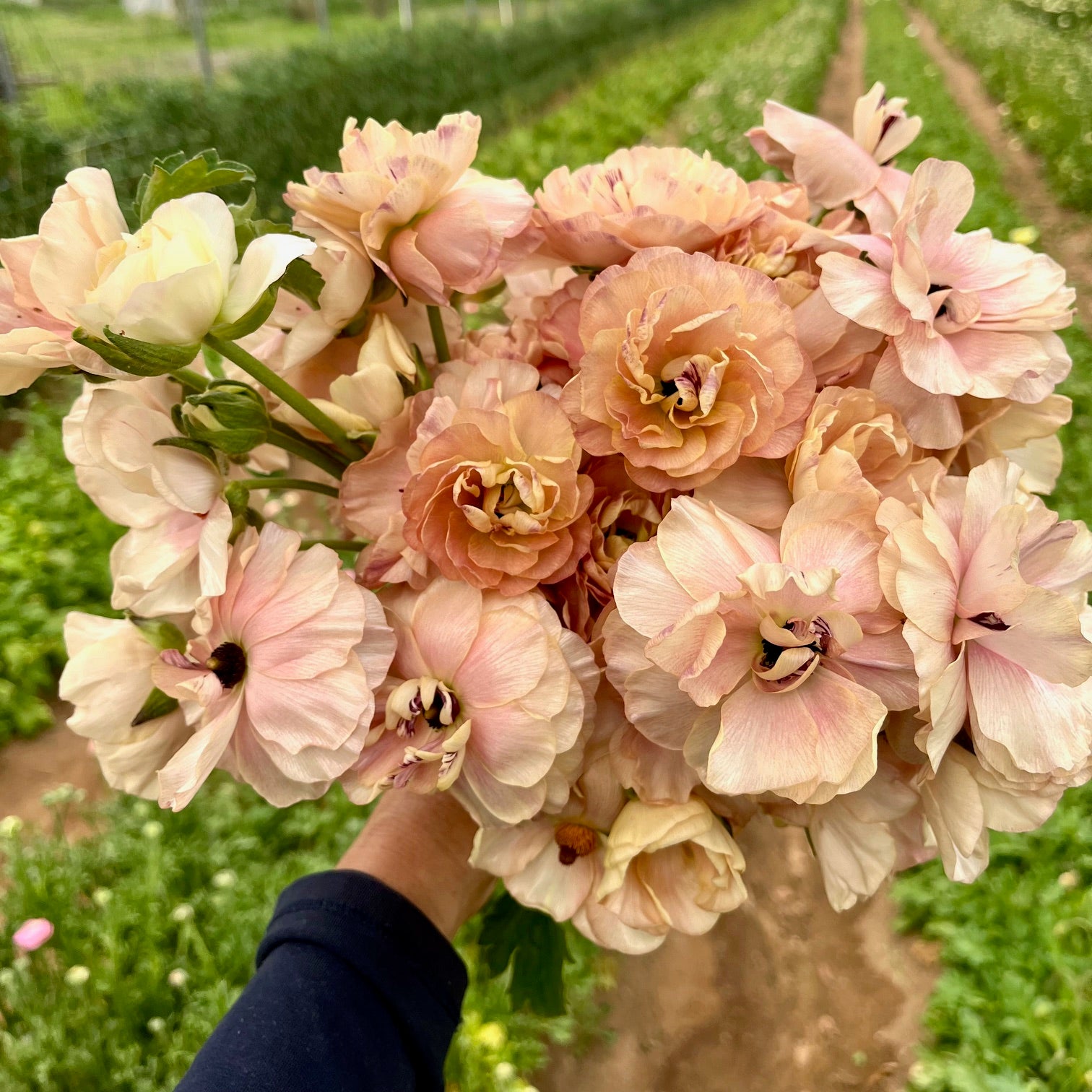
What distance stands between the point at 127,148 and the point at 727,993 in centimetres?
490

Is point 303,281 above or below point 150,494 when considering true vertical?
above

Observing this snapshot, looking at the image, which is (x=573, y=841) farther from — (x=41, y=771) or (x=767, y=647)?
(x=41, y=771)

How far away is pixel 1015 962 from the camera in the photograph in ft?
5.93

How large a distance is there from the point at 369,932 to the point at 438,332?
26.1 inches

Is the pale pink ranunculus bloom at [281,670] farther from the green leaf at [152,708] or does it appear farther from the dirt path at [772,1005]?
the dirt path at [772,1005]

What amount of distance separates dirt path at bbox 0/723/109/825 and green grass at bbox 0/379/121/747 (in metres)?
0.04

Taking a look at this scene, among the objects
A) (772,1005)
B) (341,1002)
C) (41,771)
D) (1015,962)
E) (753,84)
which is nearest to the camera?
(341,1002)

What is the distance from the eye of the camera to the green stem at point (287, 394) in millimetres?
528

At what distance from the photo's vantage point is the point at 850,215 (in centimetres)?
65

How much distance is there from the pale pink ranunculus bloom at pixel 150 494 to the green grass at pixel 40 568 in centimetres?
215

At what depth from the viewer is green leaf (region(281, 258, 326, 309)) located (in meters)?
0.56

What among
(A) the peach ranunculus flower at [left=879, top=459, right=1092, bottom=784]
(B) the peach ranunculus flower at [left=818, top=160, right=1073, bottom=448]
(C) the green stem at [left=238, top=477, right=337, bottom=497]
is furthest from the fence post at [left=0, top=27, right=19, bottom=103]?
(A) the peach ranunculus flower at [left=879, top=459, right=1092, bottom=784]

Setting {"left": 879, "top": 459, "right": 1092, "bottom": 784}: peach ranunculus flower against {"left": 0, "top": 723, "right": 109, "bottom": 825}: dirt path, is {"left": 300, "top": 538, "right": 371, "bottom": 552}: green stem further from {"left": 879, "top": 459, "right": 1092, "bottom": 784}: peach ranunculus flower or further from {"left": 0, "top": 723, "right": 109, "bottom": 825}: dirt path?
{"left": 0, "top": 723, "right": 109, "bottom": 825}: dirt path

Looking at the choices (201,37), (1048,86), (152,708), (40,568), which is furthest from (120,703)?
(1048,86)
